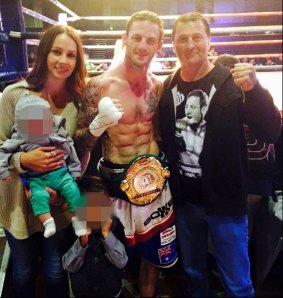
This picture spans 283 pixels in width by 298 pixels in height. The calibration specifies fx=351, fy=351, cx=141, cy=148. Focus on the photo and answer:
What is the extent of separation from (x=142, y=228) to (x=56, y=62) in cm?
61

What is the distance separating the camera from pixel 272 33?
1227mm

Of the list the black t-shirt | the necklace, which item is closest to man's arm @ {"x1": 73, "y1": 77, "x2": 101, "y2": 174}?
the necklace

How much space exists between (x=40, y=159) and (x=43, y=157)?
0.01 meters

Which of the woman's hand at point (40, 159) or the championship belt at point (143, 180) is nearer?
the woman's hand at point (40, 159)

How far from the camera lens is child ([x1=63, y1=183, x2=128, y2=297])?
1108 millimetres

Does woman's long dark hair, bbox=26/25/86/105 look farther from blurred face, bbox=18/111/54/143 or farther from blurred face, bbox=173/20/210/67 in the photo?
blurred face, bbox=173/20/210/67

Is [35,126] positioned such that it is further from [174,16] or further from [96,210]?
[174,16]

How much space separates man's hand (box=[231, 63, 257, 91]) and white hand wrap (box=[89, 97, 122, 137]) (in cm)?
38

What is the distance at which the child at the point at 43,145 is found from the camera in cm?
97

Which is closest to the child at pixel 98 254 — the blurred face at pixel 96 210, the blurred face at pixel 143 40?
the blurred face at pixel 96 210

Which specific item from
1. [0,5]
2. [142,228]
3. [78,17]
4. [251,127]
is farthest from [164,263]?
[0,5]

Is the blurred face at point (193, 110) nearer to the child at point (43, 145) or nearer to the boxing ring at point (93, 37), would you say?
the boxing ring at point (93, 37)

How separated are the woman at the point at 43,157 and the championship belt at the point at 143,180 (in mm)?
217

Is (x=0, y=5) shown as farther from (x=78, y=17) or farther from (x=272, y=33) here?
(x=272, y=33)
